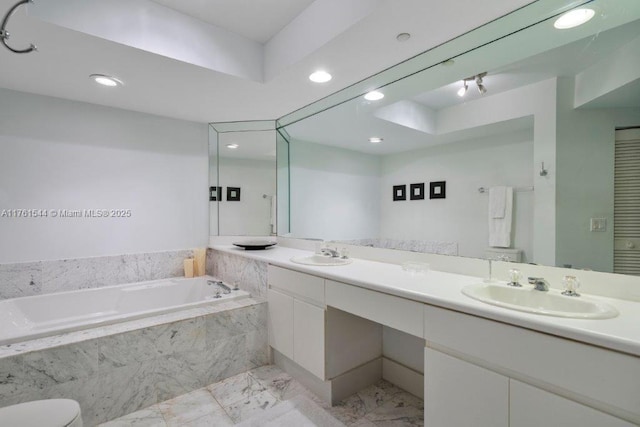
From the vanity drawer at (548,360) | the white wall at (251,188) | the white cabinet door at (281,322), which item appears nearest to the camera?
the vanity drawer at (548,360)

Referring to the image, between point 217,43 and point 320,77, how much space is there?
28.0 inches

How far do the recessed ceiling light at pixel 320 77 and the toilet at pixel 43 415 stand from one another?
2.19 m

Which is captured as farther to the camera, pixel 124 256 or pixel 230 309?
pixel 124 256

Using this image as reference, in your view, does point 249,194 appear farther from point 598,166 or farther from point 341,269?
point 598,166

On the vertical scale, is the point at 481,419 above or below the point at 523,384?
below

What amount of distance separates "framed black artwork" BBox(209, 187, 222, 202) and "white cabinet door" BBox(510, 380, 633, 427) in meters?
2.92

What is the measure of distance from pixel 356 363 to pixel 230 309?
39.2 inches

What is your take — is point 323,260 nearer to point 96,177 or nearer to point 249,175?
point 249,175

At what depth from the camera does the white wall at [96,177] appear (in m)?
2.24

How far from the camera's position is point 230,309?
2186 mm

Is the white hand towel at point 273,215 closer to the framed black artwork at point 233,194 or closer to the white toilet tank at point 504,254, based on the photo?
the framed black artwork at point 233,194

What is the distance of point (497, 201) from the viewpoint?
5.15ft

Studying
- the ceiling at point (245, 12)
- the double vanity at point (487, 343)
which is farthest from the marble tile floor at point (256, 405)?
the ceiling at point (245, 12)

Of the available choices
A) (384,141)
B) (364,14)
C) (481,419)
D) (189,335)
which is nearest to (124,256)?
(189,335)
